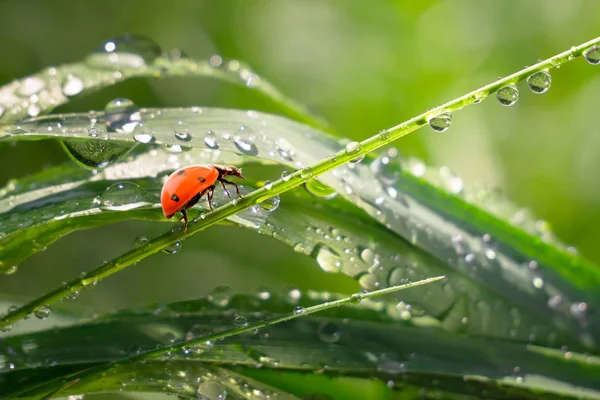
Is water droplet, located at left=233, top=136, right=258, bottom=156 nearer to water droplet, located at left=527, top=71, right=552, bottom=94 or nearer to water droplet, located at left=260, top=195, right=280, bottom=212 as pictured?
water droplet, located at left=260, top=195, right=280, bottom=212

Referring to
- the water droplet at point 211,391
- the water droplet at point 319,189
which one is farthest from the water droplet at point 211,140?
the water droplet at point 211,391

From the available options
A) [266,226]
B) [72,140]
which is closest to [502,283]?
[266,226]

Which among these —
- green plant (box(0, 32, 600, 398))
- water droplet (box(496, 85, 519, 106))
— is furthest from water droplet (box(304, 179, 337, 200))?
water droplet (box(496, 85, 519, 106))

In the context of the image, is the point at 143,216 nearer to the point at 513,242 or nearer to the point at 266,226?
the point at 266,226

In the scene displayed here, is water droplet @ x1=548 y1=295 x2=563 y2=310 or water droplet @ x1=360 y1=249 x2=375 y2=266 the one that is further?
water droplet @ x1=548 y1=295 x2=563 y2=310

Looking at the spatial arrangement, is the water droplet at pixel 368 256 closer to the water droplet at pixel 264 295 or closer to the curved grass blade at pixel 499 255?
the curved grass blade at pixel 499 255

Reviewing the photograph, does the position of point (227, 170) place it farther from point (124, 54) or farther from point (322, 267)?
point (124, 54)

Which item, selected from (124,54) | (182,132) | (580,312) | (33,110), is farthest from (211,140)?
(580,312)
